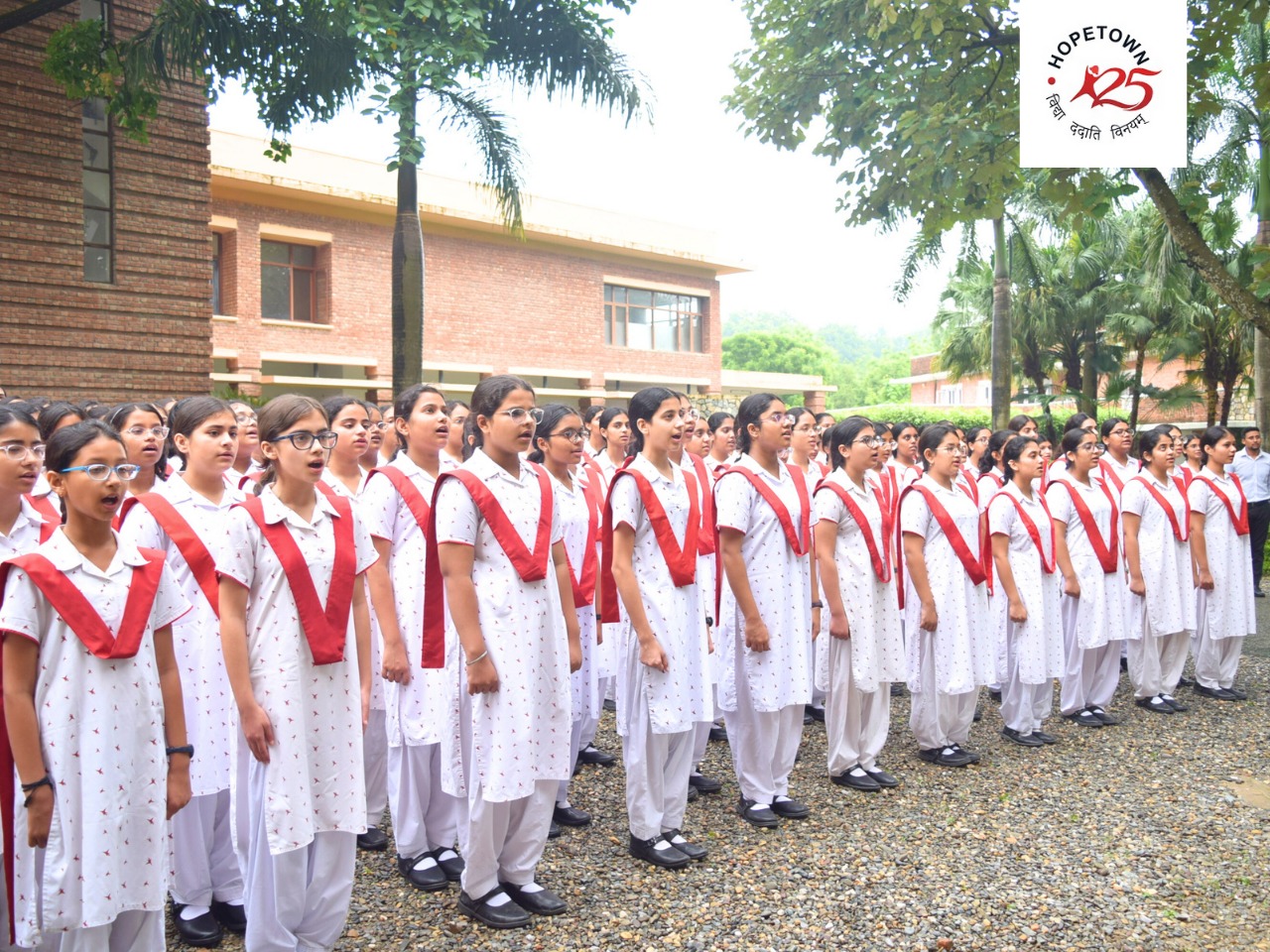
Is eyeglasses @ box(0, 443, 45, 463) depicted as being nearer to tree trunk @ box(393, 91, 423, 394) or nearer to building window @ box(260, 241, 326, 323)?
tree trunk @ box(393, 91, 423, 394)

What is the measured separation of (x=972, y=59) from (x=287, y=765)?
8.80 meters

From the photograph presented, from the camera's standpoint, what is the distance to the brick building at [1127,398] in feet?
95.5

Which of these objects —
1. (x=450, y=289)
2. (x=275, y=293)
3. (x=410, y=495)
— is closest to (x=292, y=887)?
(x=410, y=495)

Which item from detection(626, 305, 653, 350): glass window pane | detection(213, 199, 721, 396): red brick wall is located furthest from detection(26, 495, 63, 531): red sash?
detection(626, 305, 653, 350): glass window pane

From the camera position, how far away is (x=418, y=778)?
4547 millimetres

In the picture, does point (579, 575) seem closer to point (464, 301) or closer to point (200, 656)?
point (200, 656)

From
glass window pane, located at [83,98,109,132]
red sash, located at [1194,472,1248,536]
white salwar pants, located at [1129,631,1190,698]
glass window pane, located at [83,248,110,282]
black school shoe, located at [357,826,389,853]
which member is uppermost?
glass window pane, located at [83,98,109,132]

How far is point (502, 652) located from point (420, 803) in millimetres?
1057

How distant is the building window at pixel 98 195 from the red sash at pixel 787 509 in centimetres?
1250

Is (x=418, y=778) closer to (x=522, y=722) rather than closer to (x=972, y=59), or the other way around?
(x=522, y=722)

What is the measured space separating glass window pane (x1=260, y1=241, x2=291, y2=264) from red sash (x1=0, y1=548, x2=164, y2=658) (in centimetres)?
2182

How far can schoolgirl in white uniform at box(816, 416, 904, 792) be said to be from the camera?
18.9 ft

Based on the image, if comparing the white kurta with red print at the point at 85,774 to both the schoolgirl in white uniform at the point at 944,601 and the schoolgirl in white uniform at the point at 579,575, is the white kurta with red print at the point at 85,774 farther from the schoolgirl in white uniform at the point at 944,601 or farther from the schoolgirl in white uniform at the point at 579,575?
the schoolgirl in white uniform at the point at 944,601

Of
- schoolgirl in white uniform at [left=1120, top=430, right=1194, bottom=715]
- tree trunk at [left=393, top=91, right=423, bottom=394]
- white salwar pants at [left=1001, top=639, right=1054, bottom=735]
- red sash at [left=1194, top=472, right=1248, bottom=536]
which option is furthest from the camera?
tree trunk at [left=393, top=91, right=423, bottom=394]
